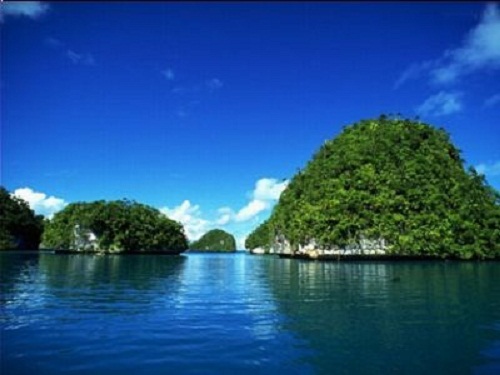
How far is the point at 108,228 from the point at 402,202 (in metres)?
101

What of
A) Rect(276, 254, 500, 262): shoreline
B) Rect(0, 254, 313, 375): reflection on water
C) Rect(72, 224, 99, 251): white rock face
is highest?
Rect(72, 224, 99, 251): white rock face

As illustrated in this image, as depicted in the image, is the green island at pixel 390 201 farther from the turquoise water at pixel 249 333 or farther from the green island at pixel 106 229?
the turquoise water at pixel 249 333

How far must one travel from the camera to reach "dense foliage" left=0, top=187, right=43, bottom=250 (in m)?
181

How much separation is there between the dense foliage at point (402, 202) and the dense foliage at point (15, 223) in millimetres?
112745

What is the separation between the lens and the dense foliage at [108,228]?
16525 cm

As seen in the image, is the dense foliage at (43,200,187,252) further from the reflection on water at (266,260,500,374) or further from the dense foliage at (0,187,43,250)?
the reflection on water at (266,260,500,374)

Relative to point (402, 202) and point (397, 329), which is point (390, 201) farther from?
point (397, 329)

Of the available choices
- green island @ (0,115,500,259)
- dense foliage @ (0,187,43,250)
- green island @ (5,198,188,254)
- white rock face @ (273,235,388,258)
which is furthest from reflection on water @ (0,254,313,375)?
dense foliage @ (0,187,43,250)

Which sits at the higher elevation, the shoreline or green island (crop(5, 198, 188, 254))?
green island (crop(5, 198, 188, 254))

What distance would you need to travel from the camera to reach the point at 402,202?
105625 mm

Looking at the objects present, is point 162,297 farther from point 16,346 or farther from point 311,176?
point 311,176

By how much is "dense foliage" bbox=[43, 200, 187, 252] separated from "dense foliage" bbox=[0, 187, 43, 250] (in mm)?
14779

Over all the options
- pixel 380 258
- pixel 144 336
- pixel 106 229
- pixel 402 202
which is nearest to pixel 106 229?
pixel 106 229

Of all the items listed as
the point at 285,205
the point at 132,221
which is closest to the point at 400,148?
the point at 285,205
